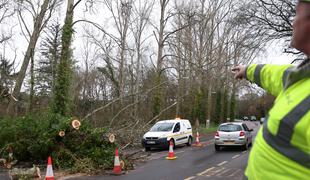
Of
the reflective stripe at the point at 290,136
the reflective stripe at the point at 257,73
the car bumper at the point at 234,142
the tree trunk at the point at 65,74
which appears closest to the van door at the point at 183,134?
the car bumper at the point at 234,142

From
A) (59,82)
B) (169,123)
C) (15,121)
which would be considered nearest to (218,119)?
(169,123)

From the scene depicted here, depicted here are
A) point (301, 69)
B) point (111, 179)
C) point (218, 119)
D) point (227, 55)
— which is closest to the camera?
point (301, 69)

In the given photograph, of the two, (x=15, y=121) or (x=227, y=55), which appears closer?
(x=15, y=121)

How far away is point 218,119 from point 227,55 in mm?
9492

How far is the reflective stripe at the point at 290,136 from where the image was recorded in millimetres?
1771

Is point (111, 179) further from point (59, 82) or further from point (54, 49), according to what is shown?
point (54, 49)

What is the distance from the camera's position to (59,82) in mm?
21500

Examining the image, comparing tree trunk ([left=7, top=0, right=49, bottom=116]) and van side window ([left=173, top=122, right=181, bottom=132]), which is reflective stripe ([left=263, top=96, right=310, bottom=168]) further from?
van side window ([left=173, top=122, right=181, bottom=132])

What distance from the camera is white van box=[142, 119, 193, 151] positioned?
24.2 meters

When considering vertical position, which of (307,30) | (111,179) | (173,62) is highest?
(173,62)

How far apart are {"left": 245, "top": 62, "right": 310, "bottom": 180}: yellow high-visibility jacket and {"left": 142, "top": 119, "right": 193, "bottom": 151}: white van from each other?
72.9 feet

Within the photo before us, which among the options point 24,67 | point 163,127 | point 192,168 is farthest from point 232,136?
point 24,67

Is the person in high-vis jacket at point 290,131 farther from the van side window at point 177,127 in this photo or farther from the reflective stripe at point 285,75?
the van side window at point 177,127

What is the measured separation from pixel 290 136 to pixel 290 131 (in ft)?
A: 0.07
